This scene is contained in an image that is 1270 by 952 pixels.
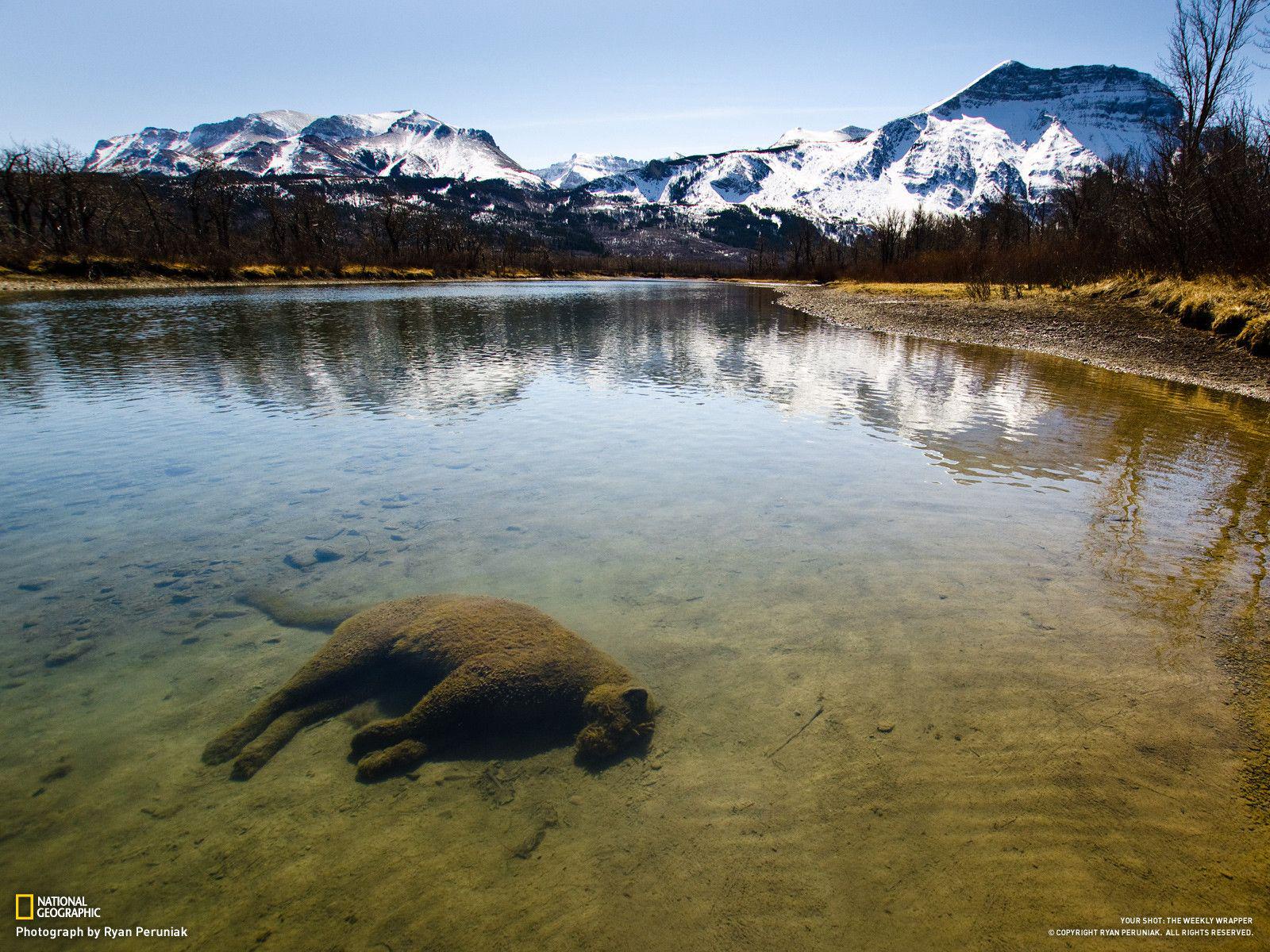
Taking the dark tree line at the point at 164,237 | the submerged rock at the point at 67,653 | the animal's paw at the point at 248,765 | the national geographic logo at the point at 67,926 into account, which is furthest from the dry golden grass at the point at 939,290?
the dark tree line at the point at 164,237

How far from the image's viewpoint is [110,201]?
247 feet

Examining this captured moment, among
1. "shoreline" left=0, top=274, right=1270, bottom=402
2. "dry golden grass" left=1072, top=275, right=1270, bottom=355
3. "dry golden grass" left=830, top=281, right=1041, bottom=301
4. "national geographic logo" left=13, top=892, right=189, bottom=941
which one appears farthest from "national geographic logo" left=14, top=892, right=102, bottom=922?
"dry golden grass" left=830, top=281, right=1041, bottom=301

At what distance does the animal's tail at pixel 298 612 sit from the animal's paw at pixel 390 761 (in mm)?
1976

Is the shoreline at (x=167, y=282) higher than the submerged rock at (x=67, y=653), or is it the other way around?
the shoreline at (x=167, y=282)

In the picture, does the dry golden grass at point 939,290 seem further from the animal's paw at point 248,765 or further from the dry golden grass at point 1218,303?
the animal's paw at point 248,765

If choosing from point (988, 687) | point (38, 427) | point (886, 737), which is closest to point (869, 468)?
point (988, 687)

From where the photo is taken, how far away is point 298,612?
5.88 meters

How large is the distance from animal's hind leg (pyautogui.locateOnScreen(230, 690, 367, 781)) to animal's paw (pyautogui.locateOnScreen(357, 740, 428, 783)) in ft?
2.06

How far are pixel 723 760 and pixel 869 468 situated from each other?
6867 mm

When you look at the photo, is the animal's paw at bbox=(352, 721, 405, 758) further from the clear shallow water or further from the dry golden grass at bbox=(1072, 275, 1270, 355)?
the dry golden grass at bbox=(1072, 275, 1270, 355)

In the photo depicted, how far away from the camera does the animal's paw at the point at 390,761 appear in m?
3.97

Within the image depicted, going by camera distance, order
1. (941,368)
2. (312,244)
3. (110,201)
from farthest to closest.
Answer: (312,244) < (110,201) < (941,368)

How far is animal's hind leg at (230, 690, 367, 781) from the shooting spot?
4.04 meters

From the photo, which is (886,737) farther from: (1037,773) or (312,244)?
(312,244)
